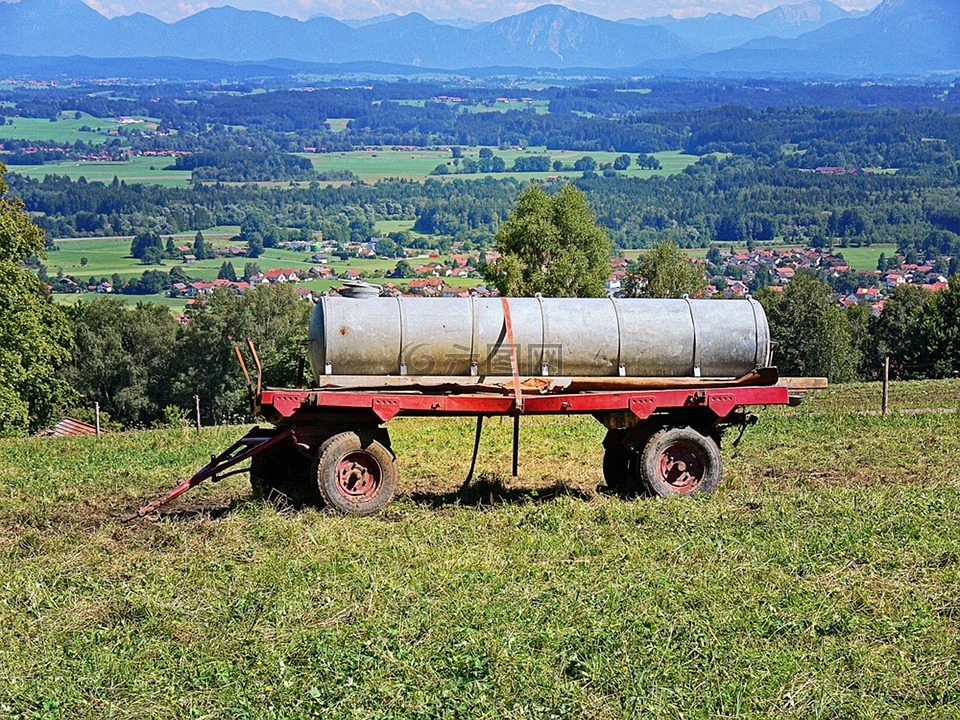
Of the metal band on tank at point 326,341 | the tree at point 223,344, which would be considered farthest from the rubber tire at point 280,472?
the tree at point 223,344

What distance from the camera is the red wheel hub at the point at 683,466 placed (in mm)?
12641

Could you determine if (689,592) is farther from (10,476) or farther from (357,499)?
(10,476)

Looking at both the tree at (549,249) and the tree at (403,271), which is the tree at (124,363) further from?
the tree at (403,271)

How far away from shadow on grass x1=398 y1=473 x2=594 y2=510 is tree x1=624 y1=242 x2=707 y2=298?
135ft

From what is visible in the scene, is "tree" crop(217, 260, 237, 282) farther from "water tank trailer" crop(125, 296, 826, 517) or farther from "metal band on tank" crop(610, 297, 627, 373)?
"metal band on tank" crop(610, 297, 627, 373)

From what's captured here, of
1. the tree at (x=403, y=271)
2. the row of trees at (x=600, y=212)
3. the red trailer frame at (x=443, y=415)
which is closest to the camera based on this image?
the red trailer frame at (x=443, y=415)

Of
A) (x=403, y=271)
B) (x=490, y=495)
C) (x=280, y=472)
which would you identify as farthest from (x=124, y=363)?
(x=490, y=495)

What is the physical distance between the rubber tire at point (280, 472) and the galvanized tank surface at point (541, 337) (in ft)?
4.76

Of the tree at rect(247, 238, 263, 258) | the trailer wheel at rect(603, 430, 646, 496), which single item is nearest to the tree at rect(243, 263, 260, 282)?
the tree at rect(247, 238, 263, 258)

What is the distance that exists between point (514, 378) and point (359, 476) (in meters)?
1.96

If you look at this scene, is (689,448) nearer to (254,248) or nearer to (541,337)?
(541,337)

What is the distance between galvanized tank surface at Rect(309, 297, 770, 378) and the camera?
1211 cm

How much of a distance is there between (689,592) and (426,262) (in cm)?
9897

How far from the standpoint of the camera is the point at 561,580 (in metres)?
9.34
